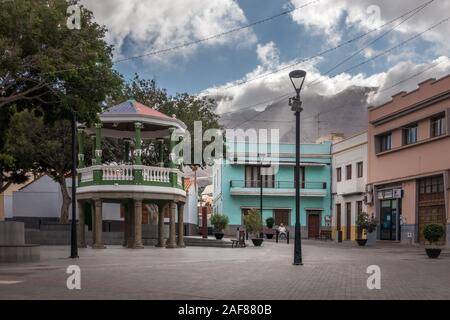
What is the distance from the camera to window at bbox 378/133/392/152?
4484 centimetres

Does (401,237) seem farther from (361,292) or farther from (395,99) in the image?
(361,292)

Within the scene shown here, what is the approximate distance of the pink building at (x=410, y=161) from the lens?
1468 inches

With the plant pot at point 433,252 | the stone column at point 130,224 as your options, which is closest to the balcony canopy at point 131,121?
the stone column at point 130,224

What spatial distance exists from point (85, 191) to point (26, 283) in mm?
17090

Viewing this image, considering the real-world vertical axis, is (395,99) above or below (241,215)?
above

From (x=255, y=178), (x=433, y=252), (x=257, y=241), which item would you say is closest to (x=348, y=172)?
(x=255, y=178)

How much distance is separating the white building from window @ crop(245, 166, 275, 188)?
5993mm

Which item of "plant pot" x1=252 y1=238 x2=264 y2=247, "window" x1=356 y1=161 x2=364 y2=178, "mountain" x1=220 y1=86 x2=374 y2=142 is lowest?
"plant pot" x1=252 y1=238 x2=264 y2=247

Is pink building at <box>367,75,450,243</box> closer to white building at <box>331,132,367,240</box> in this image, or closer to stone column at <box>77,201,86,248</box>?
white building at <box>331,132,367,240</box>

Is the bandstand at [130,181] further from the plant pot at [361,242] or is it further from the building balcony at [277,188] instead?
the building balcony at [277,188]

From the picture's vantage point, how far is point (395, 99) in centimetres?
4269

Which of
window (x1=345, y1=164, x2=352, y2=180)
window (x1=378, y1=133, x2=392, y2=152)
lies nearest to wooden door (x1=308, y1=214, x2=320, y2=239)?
window (x1=345, y1=164, x2=352, y2=180)

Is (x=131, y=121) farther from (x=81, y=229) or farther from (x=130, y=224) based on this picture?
(x=81, y=229)
